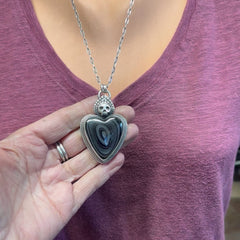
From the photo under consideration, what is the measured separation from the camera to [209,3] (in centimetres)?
61

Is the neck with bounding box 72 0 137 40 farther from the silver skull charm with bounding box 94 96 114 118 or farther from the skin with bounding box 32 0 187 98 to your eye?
the silver skull charm with bounding box 94 96 114 118

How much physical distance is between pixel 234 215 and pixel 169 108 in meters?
1.24

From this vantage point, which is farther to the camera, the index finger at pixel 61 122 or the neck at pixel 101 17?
the neck at pixel 101 17

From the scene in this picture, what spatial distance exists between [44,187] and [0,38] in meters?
0.32

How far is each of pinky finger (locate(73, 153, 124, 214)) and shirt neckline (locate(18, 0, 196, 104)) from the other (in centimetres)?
12

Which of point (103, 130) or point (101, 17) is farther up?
point (101, 17)

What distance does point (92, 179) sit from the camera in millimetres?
565

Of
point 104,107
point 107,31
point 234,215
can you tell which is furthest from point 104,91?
point 234,215

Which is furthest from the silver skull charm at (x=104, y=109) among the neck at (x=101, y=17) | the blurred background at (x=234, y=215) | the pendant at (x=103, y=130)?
the blurred background at (x=234, y=215)

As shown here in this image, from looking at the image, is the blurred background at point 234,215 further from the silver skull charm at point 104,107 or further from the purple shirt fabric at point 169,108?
the silver skull charm at point 104,107

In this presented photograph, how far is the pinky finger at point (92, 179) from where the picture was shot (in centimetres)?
56

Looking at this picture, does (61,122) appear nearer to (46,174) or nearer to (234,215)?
(46,174)

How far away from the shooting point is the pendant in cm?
57

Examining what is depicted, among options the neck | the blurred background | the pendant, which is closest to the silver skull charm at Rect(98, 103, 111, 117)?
the pendant
